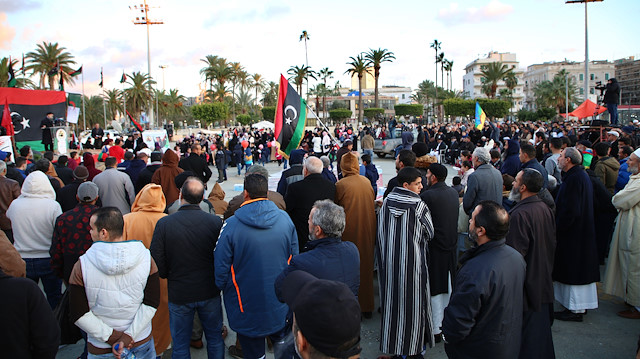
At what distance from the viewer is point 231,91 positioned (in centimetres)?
7244

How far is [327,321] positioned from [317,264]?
1.39 m

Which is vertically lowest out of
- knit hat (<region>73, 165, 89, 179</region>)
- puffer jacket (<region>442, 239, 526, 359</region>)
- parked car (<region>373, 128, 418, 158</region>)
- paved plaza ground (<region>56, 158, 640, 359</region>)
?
paved plaza ground (<region>56, 158, 640, 359</region>)

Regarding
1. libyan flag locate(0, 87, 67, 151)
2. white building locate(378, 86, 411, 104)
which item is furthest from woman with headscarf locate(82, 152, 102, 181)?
white building locate(378, 86, 411, 104)

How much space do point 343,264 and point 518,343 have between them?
137 centimetres

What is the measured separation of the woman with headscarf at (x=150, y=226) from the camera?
4133 mm

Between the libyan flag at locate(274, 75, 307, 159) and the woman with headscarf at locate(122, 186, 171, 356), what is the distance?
3.96 m

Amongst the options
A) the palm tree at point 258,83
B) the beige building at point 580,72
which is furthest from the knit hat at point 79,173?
the beige building at point 580,72

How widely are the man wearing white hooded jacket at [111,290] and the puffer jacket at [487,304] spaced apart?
84.0 inches

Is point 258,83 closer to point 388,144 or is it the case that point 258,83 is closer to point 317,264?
point 388,144

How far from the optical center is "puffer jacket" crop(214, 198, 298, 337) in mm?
3471

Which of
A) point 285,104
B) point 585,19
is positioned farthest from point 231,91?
point 285,104

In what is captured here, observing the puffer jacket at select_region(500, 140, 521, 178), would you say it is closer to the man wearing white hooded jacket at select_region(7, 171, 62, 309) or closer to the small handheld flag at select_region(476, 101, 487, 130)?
the man wearing white hooded jacket at select_region(7, 171, 62, 309)

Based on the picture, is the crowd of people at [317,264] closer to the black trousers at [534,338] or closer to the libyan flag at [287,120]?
the black trousers at [534,338]

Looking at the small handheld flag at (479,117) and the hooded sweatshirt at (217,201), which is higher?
the small handheld flag at (479,117)
